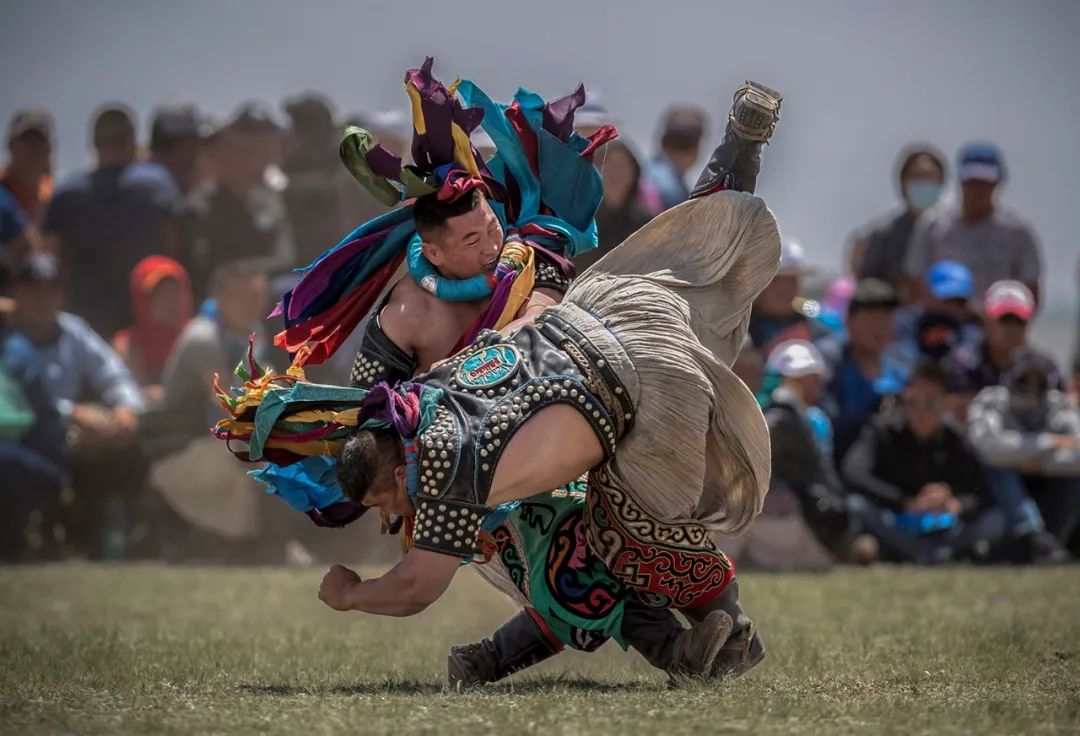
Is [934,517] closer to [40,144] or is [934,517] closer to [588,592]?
[588,592]

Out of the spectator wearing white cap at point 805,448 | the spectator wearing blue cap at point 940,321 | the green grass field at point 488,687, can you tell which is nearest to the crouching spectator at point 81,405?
the green grass field at point 488,687

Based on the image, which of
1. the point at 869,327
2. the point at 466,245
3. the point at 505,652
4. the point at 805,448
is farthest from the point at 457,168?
the point at 869,327

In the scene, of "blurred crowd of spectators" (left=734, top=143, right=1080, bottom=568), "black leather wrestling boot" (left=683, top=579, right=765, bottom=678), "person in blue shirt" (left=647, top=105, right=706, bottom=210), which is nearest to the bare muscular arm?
"black leather wrestling boot" (left=683, top=579, right=765, bottom=678)

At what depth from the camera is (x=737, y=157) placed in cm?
511

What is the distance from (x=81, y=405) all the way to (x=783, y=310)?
12.4ft

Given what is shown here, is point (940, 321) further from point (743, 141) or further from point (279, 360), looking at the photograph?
point (743, 141)

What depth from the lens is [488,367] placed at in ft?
15.0

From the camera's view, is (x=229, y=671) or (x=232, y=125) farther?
(x=232, y=125)

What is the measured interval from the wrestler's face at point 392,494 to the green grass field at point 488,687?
0.47 metres

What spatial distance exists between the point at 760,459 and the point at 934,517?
4.67 metres

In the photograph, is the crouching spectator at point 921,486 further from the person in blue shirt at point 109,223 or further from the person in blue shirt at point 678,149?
the person in blue shirt at point 109,223

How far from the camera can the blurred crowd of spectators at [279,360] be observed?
364 inches

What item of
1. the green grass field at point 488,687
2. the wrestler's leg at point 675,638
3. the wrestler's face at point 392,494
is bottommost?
the green grass field at point 488,687

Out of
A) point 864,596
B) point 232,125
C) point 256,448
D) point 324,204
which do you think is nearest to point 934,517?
point 864,596
